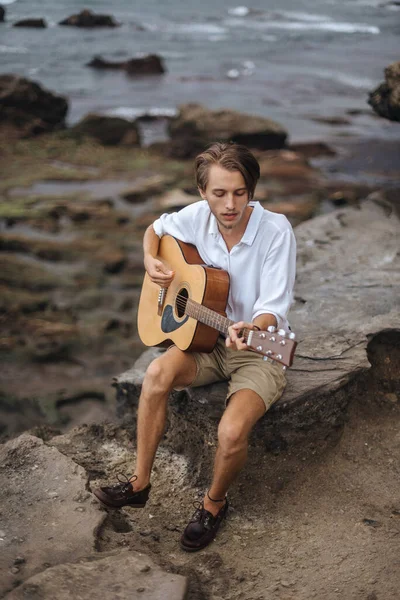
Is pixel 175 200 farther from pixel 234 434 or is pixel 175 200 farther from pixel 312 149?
pixel 234 434

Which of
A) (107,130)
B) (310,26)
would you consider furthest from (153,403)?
(107,130)

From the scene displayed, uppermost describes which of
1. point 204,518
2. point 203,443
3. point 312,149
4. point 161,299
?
point 161,299

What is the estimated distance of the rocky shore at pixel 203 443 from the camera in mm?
2729

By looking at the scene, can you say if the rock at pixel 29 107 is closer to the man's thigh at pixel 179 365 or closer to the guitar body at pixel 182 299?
the guitar body at pixel 182 299

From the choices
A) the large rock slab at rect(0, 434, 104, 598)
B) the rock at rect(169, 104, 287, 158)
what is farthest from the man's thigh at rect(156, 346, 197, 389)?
the rock at rect(169, 104, 287, 158)

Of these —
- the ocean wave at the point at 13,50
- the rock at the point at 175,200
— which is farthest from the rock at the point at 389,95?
the ocean wave at the point at 13,50

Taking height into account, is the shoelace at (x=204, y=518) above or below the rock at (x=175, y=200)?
above

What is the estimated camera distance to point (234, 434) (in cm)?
278

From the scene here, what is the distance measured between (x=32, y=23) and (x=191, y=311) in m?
4.05

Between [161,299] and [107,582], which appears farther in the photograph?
[161,299]

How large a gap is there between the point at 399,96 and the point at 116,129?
5.64 metres

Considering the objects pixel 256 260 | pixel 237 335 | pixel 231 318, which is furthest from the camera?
pixel 231 318

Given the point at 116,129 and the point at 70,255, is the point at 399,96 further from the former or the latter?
the point at 116,129

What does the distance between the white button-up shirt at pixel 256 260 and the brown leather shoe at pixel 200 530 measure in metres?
0.85
